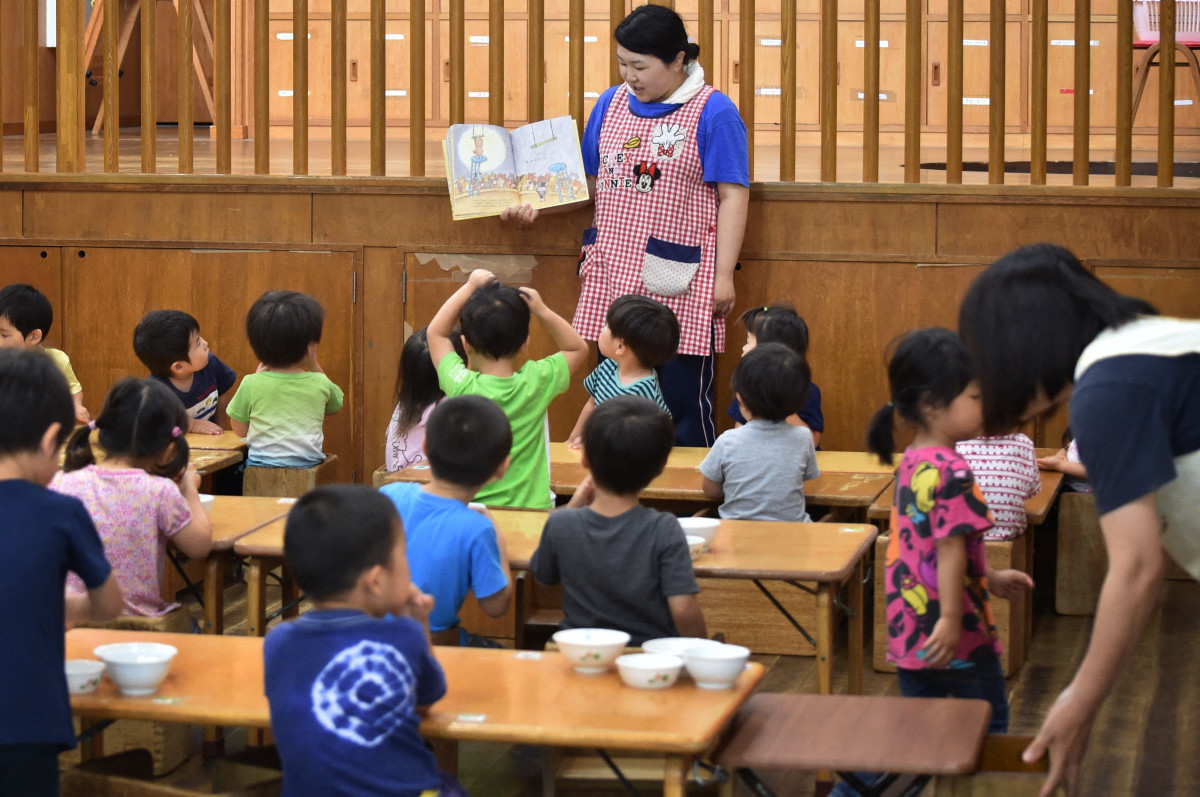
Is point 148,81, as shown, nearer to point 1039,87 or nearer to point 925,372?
point 1039,87

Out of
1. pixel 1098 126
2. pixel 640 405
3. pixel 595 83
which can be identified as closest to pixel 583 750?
pixel 640 405

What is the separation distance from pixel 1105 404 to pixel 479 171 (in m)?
4.27

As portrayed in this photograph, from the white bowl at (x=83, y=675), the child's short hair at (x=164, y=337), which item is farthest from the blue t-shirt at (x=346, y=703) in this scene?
the child's short hair at (x=164, y=337)

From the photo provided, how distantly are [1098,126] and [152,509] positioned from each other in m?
8.18

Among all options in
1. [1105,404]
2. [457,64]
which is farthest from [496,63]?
[1105,404]

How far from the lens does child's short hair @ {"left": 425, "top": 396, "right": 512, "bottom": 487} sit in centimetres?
307

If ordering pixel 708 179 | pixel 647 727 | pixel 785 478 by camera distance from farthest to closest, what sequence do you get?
pixel 708 179 → pixel 785 478 → pixel 647 727

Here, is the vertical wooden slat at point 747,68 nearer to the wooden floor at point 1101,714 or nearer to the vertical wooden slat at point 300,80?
the vertical wooden slat at point 300,80

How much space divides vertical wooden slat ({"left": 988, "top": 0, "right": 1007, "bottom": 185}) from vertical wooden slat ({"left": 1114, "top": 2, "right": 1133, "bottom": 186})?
0.44 m

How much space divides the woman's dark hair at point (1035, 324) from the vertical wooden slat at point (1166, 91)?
12.6 ft

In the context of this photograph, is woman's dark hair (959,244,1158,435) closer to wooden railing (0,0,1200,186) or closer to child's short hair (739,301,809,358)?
child's short hair (739,301,809,358)

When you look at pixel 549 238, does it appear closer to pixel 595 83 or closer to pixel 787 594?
pixel 787 594

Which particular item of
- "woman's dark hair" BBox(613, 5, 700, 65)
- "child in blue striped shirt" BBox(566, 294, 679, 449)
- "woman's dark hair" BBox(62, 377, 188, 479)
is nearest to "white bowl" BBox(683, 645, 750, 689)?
"woman's dark hair" BBox(62, 377, 188, 479)

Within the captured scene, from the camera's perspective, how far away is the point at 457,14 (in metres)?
6.16
